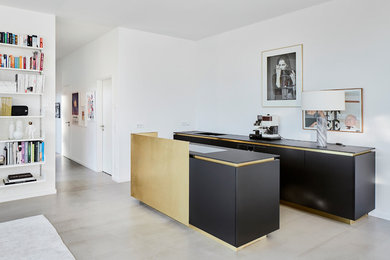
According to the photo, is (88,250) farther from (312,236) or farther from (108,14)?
(108,14)

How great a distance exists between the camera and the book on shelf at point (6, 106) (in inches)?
158

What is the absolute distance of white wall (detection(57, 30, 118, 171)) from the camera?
5.52 metres

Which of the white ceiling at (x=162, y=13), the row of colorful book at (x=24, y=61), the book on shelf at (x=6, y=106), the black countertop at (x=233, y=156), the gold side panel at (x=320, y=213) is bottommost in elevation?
the gold side panel at (x=320, y=213)

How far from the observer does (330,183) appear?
133 inches

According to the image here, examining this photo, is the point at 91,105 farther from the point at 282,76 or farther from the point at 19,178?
the point at 282,76

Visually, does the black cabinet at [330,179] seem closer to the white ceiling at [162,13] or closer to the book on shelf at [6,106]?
the white ceiling at [162,13]

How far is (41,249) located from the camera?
8.28 feet

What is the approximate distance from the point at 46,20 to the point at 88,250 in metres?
3.54

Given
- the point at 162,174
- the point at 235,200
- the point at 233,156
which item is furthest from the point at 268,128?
the point at 235,200

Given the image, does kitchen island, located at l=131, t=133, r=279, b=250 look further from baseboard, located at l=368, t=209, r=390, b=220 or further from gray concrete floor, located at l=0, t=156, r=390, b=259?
baseboard, located at l=368, t=209, r=390, b=220

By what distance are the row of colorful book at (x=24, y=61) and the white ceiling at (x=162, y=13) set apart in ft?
2.32

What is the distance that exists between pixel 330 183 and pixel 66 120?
690cm

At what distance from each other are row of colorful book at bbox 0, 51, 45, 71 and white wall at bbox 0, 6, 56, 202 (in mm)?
219

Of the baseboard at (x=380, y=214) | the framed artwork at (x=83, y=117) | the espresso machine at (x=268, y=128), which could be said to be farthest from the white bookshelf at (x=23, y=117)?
the baseboard at (x=380, y=214)
